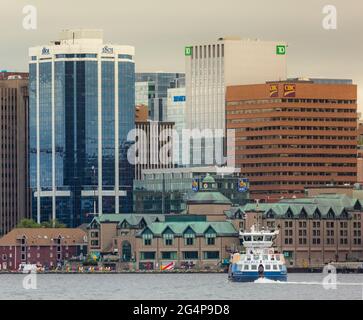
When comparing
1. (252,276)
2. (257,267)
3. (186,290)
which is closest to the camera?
(186,290)

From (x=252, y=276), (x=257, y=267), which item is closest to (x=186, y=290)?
(x=252, y=276)

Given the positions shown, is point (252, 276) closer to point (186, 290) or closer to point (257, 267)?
point (257, 267)

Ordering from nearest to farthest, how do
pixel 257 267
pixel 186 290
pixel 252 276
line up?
pixel 186 290, pixel 252 276, pixel 257 267

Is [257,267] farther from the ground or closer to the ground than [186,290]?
farther from the ground

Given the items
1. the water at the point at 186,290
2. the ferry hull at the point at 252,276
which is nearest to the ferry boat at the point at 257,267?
the ferry hull at the point at 252,276

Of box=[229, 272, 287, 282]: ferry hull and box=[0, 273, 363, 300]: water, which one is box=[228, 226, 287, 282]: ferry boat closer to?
box=[229, 272, 287, 282]: ferry hull

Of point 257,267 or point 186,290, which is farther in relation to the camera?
point 257,267

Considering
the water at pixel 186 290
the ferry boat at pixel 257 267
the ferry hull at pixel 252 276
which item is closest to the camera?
the water at pixel 186 290

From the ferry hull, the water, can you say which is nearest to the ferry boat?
the ferry hull

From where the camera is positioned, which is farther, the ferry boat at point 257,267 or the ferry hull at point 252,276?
the ferry boat at point 257,267

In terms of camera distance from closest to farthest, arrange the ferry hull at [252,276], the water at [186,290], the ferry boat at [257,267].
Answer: the water at [186,290] → the ferry hull at [252,276] → the ferry boat at [257,267]

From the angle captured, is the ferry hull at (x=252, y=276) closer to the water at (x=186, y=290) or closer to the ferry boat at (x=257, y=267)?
the ferry boat at (x=257, y=267)
